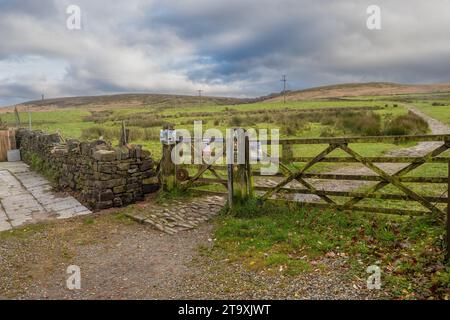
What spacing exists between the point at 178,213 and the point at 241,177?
171cm

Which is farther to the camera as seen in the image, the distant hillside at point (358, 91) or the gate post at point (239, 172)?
the distant hillside at point (358, 91)

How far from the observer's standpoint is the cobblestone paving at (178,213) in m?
7.51

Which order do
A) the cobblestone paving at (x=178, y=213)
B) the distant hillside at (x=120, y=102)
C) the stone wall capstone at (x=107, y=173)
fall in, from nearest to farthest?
the cobblestone paving at (x=178, y=213), the stone wall capstone at (x=107, y=173), the distant hillside at (x=120, y=102)

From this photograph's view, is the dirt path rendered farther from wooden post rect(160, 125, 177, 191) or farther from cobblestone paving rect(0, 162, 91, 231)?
wooden post rect(160, 125, 177, 191)

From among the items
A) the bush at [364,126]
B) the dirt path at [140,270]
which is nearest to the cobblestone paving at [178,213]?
the dirt path at [140,270]

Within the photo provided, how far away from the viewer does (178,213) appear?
817 cm

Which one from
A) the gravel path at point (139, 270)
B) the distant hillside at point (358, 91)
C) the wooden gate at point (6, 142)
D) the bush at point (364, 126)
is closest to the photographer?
the gravel path at point (139, 270)

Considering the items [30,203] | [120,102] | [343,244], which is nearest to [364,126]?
[343,244]

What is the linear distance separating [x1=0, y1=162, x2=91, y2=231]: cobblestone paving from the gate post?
389 centimetres

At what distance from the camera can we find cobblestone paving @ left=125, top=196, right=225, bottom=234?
751cm

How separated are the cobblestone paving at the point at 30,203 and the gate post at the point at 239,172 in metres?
3.89

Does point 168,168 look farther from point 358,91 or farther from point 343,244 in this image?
point 358,91

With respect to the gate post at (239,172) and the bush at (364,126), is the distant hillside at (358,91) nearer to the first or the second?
the bush at (364,126)
